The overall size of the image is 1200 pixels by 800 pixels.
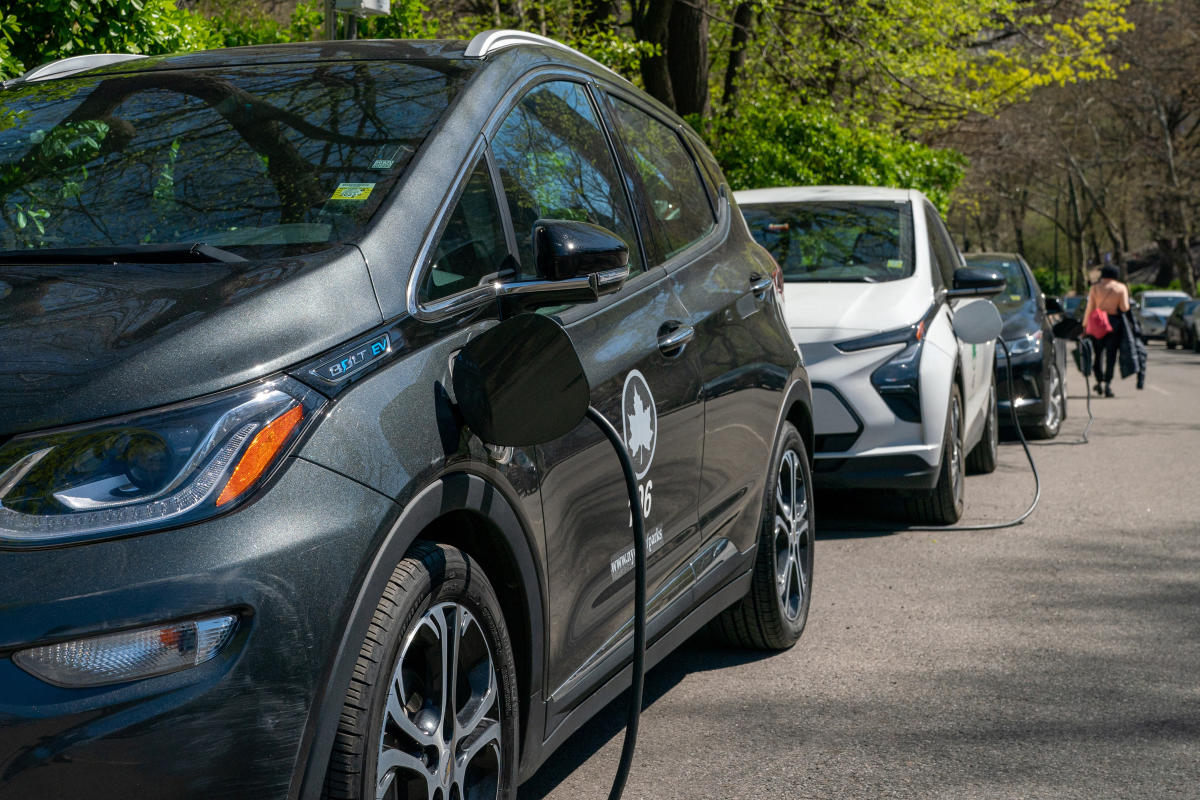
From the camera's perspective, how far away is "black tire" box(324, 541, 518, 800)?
2289 millimetres

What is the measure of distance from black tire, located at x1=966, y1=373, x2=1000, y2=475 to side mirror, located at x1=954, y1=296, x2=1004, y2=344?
6.77ft

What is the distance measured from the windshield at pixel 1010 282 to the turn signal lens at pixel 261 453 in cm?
1034

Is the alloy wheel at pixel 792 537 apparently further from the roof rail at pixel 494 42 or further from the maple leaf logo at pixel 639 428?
the roof rail at pixel 494 42

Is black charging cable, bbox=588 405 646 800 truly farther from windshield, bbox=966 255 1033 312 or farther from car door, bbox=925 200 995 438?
windshield, bbox=966 255 1033 312

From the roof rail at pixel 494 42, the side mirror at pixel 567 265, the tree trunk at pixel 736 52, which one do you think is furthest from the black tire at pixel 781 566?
the tree trunk at pixel 736 52

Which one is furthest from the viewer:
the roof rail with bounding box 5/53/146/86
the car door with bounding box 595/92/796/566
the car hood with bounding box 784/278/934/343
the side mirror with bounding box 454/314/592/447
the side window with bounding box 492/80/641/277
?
the car hood with bounding box 784/278/934/343

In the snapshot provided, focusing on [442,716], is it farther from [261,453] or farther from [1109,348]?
[1109,348]

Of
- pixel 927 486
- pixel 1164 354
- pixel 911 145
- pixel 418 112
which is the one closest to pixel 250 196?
pixel 418 112

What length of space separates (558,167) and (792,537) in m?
2.04

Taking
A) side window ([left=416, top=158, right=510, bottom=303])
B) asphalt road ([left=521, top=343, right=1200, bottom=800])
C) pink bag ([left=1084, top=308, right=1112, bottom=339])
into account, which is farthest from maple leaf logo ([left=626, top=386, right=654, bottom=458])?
pink bag ([left=1084, top=308, right=1112, bottom=339])

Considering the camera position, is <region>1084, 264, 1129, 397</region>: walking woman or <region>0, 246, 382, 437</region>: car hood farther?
<region>1084, 264, 1129, 397</region>: walking woman

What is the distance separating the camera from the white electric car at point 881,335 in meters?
7.07

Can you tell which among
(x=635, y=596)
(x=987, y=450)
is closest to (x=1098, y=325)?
(x=987, y=450)

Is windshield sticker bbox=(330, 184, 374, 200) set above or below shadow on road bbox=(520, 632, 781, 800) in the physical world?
above
